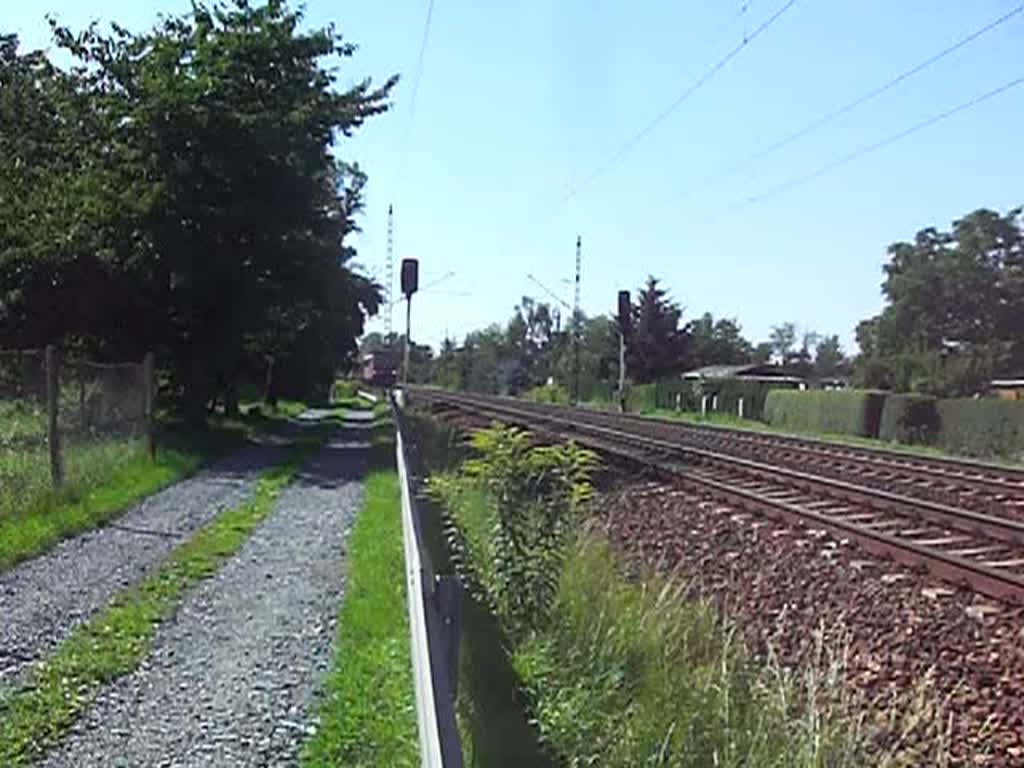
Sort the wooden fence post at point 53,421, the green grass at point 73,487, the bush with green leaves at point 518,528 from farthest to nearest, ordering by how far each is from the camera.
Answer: the wooden fence post at point 53,421 → the green grass at point 73,487 → the bush with green leaves at point 518,528

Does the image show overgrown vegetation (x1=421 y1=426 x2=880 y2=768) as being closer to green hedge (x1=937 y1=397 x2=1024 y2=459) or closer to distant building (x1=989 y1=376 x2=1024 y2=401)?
green hedge (x1=937 y1=397 x2=1024 y2=459)

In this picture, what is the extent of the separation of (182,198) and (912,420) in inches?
973

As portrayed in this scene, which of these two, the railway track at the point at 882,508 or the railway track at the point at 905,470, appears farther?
the railway track at the point at 905,470

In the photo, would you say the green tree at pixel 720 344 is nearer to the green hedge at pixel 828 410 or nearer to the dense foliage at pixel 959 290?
the dense foliage at pixel 959 290

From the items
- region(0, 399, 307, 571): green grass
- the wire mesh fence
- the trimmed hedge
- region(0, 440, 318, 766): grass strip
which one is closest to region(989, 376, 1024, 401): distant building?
the trimmed hedge

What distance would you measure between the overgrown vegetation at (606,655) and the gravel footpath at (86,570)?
2734mm

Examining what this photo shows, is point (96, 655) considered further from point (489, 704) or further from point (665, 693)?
point (665, 693)

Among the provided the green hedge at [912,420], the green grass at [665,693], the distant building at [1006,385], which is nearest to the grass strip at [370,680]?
the green grass at [665,693]

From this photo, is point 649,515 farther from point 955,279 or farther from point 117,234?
point 955,279

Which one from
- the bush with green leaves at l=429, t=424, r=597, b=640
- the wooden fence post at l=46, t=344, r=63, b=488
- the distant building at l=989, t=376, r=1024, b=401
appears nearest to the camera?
the bush with green leaves at l=429, t=424, r=597, b=640

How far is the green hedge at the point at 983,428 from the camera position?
35.1 metres

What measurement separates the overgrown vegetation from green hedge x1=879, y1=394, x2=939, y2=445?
107 ft

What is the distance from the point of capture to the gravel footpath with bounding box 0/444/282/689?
8.27m

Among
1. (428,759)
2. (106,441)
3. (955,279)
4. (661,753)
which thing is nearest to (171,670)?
(661,753)
